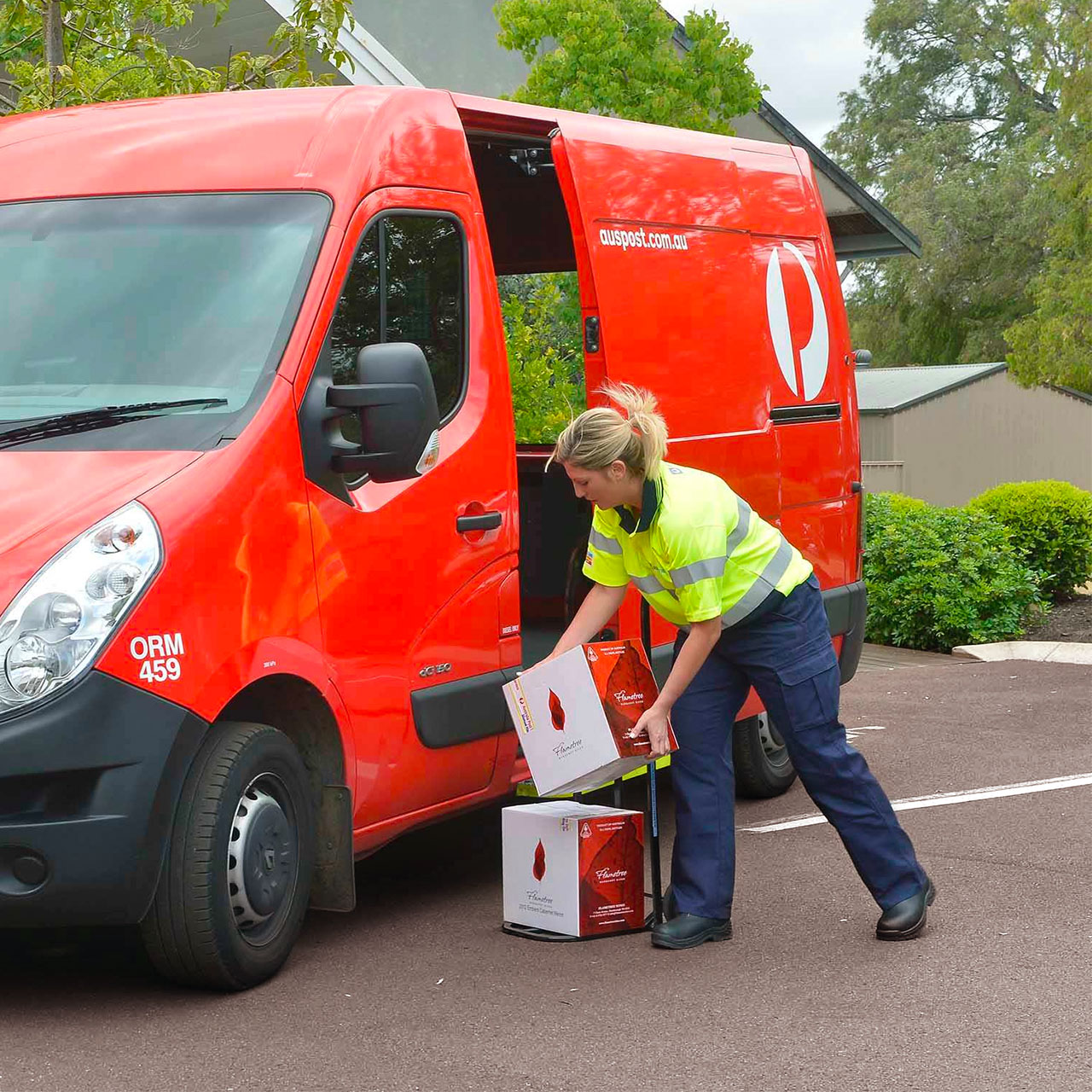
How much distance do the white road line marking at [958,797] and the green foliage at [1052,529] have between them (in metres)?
7.19

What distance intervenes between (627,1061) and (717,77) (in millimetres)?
12037

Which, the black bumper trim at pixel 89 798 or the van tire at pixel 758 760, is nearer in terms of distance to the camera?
the black bumper trim at pixel 89 798

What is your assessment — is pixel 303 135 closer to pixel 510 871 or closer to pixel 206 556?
pixel 206 556

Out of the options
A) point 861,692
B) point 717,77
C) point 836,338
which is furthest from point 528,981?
point 717,77

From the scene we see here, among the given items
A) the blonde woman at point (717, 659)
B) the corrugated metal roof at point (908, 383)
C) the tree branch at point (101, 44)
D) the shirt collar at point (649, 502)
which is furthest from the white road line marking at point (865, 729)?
the corrugated metal roof at point (908, 383)

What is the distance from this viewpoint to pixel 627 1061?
446cm

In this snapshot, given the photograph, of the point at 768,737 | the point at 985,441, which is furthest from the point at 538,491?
the point at 985,441

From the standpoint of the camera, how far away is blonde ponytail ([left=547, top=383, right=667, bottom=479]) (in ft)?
17.1

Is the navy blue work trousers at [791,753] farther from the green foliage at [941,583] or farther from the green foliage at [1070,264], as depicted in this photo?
the green foliage at [1070,264]

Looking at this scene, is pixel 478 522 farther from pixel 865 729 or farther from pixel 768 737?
pixel 865 729

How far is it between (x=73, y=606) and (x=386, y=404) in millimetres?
1099

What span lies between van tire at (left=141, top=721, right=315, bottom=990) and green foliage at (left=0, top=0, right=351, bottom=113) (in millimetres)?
5512

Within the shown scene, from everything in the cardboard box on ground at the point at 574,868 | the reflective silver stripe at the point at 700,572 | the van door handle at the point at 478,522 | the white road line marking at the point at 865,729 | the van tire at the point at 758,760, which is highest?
the van door handle at the point at 478,522

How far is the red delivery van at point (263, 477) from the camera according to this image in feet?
14.5
